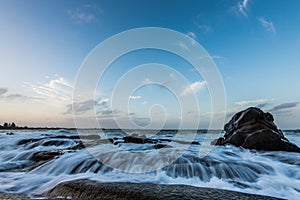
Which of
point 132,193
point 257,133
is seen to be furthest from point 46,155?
point 257,133

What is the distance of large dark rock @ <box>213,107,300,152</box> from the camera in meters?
9.86

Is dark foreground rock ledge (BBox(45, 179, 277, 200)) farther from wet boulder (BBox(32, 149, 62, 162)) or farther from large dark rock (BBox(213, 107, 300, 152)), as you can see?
large dark rock (BBox(213, 107, 300, 152))

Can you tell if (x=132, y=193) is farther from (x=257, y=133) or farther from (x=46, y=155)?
(x=257, y=133)

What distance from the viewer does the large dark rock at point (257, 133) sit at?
986cm

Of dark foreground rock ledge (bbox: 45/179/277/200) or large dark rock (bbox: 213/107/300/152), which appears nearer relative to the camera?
dark foreground rock ledge (bbox: 45/179/277/200)

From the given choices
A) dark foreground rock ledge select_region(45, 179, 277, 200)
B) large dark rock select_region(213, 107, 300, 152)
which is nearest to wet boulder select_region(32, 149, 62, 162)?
dark foreground rock ledge select_region(45, 179, 277, 200)

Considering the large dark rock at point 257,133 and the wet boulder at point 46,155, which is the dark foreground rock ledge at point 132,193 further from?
the large dark rock at point 257,133

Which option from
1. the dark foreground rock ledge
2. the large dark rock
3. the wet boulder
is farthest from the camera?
the large dark rock

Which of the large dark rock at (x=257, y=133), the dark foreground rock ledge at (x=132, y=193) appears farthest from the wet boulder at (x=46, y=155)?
the large dark rock at (x=257, y=133)

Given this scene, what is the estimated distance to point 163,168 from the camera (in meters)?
5.11

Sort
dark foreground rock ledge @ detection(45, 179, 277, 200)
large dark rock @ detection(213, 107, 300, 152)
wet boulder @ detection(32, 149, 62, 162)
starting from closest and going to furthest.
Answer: dark foreground rock ledge @ detection(45, 179, 277, 200)
wet boulder @ detection(32, 149, 62, 162)
large dark rock @ detection(213, 107, 300, 152)

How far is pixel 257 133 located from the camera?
10523mm

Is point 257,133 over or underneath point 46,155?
over

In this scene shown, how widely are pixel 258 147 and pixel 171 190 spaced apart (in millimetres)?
9063
